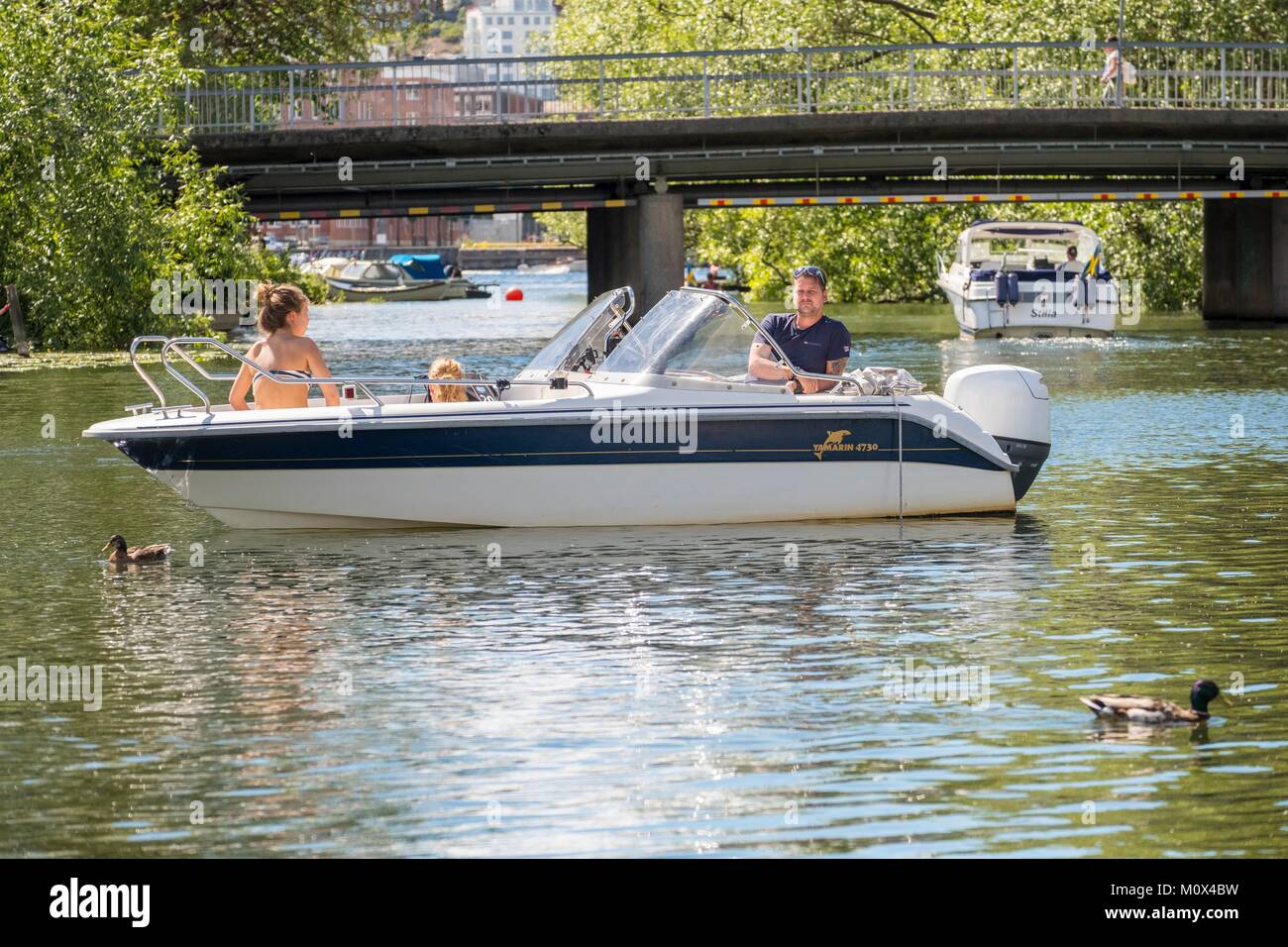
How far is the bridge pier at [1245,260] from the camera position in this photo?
51.7m

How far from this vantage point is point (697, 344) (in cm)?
1453

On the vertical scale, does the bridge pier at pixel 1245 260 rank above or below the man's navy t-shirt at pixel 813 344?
above

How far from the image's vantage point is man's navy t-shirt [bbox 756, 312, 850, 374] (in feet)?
49.8

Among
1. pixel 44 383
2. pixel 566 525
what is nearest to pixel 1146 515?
pixel 566 525

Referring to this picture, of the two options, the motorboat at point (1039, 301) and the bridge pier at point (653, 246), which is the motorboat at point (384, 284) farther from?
the motorboat at point (1039, 301)

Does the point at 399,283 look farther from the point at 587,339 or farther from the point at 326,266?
the point at 587,339

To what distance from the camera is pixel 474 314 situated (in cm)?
7750

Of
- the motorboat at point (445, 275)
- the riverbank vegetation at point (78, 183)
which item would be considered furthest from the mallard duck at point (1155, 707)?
the motorboat at point (445, 275)

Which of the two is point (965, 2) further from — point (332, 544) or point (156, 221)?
point (332, 544)

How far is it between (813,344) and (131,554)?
16.4 ft

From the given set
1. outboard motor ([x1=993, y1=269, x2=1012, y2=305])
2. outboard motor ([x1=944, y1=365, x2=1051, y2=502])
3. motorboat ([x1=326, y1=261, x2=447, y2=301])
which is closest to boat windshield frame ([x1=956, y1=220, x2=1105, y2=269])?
outboard motor ([x1=993, y1=269, x2=1012, y2=305])

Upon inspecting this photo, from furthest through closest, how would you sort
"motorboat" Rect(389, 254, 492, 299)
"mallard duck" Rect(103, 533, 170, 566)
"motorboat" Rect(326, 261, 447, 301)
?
1. "motorboat" Rect(389, 254, 492, 299)
2. "motorboat" Rect(326, 261, 447, 301)
3. "mallard duck" Rect(103, 533, 170, 566)

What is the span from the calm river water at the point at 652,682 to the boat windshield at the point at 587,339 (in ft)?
4.25

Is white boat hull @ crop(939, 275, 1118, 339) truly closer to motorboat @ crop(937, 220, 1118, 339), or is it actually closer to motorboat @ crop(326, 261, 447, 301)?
motorboat @ crop(937, 220, 1118, 339)
